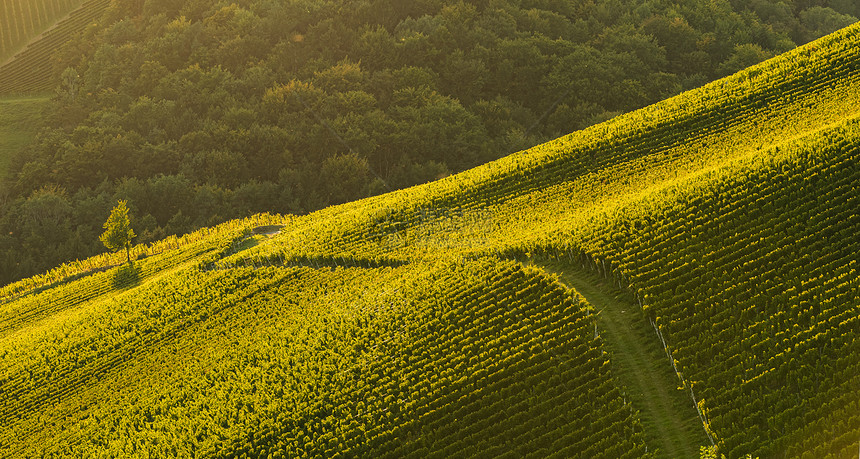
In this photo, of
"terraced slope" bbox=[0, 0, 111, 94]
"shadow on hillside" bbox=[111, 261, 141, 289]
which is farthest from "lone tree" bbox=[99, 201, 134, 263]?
"terraced slope" bbox=[0, 0, 111, 94]

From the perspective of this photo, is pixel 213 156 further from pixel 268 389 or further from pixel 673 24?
pixel 673 24

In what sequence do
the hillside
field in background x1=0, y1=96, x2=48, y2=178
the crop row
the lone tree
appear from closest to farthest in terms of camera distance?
the crop row → the hillside → the lone tree → field in background x1=0, y1=96, x2=48, y2=178

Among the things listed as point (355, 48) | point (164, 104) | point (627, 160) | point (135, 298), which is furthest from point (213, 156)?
point (627, 160)

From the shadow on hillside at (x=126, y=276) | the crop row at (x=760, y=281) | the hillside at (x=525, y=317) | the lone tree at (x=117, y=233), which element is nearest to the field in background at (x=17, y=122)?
the lone tree at (x=117, y=233)

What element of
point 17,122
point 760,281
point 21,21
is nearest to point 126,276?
point 760,281

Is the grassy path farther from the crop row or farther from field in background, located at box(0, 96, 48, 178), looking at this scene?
field in background, located at box(0, 96, 48, 178)

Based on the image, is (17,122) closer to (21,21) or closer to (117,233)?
(21,21)
